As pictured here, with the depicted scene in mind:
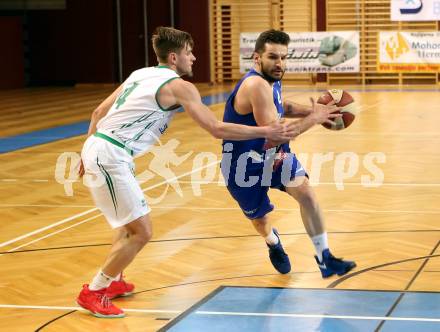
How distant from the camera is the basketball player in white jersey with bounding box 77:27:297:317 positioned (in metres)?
5.07

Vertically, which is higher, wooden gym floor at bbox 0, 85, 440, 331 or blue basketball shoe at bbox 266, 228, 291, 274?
blue basketball shoe at bbox 266, 228, 291, 274

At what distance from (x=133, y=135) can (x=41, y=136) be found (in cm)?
1009

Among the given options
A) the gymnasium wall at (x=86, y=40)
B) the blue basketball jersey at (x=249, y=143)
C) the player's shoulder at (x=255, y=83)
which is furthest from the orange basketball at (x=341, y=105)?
the gymnasium wall at (x=86, y=40)

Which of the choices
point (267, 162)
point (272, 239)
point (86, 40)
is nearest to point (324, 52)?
point (86, 40)

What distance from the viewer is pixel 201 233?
24.3 ft

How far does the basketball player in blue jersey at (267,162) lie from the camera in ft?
18.7

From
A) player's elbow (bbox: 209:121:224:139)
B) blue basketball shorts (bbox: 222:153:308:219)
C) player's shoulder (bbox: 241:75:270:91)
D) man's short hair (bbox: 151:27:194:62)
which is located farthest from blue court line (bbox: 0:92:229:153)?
player's elbow (bbox: 209:121:224:139)

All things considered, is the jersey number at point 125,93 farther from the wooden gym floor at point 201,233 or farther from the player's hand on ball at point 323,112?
the wooden gym floor at point 201,233

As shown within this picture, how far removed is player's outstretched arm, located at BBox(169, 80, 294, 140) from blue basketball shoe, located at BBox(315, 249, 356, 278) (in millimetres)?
1039

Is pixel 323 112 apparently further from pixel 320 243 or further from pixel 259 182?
pixel 320 243

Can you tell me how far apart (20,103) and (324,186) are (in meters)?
13.2

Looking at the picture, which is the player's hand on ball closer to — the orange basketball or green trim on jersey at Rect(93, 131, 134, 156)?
the orange basketball

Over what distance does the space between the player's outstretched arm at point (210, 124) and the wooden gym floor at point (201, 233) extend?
110 cm

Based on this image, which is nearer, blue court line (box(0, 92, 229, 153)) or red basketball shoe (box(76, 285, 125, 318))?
red basketball shoe (box(76, 285, 125, 318))
